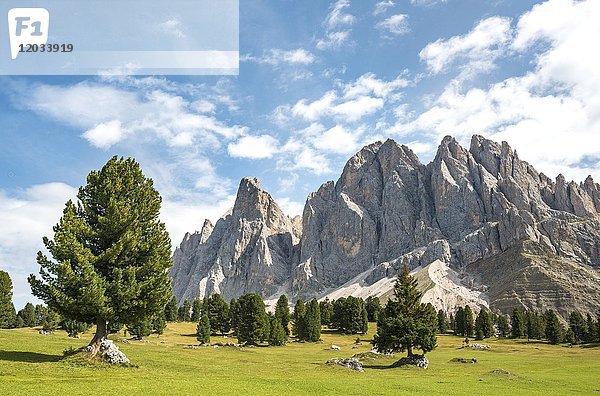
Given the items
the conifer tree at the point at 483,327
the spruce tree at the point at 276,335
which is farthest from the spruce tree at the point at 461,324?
the spruce tree at the point at 276,335

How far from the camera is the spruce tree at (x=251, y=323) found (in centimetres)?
9188

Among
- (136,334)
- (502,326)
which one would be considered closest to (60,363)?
(136,334)

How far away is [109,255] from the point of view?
1415 inches

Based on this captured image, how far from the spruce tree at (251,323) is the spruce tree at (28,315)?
79.0 m

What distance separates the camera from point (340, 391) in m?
29.4

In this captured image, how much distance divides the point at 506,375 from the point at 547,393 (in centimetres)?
1148

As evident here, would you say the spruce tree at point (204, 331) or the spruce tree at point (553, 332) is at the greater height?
the spruce tree at point (204, 331)

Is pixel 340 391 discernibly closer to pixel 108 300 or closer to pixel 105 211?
pixel 108 300

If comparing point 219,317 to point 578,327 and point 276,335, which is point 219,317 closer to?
point 276,335

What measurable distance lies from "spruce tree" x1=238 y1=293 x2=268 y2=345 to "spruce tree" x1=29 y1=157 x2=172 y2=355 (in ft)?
182

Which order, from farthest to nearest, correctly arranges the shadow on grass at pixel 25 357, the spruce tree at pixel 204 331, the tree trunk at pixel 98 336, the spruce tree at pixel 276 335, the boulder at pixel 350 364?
the spruce tree at pixel 276 335 < the spruce tree at pixel 204 331 < the boulder at pixel 350 364 < the tree trunk at pixel 98 336 < the shadow on grass at pixel 25 357

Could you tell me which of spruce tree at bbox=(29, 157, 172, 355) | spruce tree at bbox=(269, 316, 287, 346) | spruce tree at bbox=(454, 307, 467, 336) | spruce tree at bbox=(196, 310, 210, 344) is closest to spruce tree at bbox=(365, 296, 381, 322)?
spruce tree at bbox=(454, 307, 467, 336)

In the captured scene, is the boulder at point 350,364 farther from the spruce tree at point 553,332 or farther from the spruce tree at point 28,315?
the spruce tree at point 28,315

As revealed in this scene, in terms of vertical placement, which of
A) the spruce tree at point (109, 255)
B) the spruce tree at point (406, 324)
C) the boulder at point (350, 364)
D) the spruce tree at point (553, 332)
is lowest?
the spruce tree at point (553, 332)
